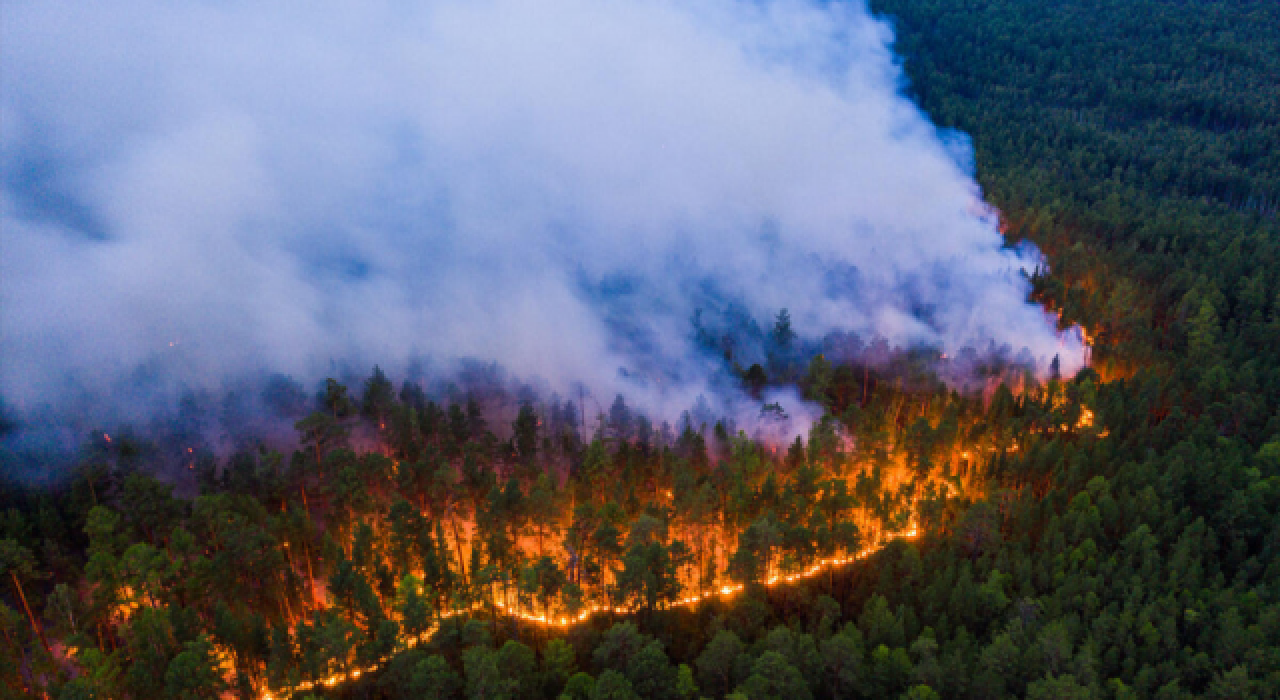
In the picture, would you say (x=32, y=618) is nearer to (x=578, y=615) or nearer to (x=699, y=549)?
(x=578, y=615)

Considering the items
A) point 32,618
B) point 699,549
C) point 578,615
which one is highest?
point 699,549

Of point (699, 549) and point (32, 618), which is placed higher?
point (699, 549)

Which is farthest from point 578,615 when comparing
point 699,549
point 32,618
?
point 32,618

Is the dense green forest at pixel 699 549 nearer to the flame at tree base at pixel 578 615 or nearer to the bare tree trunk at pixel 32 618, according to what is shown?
the bare tree trunk at pixel 32 618

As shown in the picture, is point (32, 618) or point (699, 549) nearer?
point (32, 618)

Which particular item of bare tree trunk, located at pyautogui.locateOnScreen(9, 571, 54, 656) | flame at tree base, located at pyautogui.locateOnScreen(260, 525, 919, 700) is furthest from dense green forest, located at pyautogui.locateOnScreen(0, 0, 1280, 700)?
flame at tree base, located at pyautogui.locateOnScreen(260, 525, 919, 700)

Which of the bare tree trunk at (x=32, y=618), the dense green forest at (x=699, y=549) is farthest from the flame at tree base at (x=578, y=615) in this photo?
the bare tree trunk at (x=32, y=618)

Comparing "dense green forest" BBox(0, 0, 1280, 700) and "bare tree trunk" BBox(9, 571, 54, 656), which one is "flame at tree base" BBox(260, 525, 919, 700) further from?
"bare tree trunk" BBox(9, 571, 54, 656)

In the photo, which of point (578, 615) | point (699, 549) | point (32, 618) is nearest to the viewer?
point (32, 618)

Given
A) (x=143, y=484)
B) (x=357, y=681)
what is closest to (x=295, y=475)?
(x=143, y=484)
